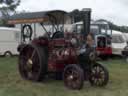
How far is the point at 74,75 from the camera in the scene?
32.3 ft

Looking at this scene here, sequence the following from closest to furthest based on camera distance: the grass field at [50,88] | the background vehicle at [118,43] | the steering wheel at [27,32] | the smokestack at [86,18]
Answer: the grass field at [50,88] → the smokestack at [86,18] → the steering wheel at [27,32] → the background vehicle at [118,43]

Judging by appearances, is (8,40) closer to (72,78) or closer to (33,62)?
(33,62)

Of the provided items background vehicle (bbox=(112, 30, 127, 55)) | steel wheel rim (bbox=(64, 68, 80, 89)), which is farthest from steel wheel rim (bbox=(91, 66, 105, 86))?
background vehicle (bbox=(112, 30, 127, 55))

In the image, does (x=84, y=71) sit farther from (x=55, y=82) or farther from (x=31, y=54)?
(x=31, y=54)

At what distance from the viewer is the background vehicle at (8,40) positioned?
83.2 ft


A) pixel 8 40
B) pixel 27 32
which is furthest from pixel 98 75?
pixel 8 40

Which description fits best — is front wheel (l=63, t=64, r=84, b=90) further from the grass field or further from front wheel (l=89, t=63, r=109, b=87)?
front wheel (l=89, t=63, r=109, b=87)

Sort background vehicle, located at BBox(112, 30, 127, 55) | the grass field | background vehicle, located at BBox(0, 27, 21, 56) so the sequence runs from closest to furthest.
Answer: the grass field
background vehicle, located at BBox(112, 30, 127, 55)
background vehicle, located at BBox(0, 27, 21, 56)

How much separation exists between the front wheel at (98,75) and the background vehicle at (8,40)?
50.8 feet

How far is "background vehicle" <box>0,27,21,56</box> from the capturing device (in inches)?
998

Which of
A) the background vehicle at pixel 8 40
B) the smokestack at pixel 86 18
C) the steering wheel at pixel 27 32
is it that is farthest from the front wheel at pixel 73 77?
the background vehicle at pixel 8 40

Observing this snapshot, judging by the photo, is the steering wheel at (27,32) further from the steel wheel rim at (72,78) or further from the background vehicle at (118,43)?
the background vehicle at (118,43)

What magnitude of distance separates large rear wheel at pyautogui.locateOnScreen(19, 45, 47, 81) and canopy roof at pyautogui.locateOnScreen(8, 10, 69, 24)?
0.83m

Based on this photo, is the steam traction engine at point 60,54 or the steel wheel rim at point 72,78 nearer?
the steel wheel rim at point 72,78
